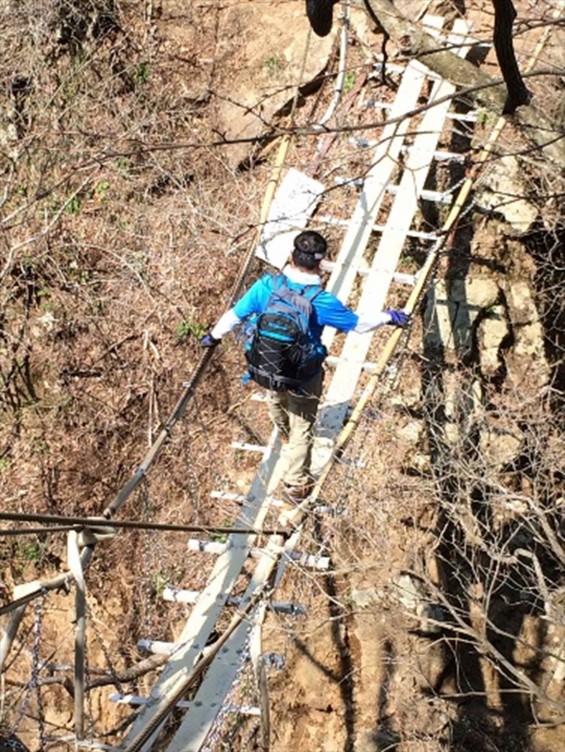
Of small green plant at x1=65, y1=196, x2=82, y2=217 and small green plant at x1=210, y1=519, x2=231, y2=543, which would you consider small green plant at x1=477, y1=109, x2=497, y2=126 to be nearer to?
small green plant at x1=65, y1=196, x2=82, y2=217

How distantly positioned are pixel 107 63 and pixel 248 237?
7.18ft

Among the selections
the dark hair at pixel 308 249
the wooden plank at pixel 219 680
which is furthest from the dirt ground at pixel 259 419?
the dark hair at pixel 308 249

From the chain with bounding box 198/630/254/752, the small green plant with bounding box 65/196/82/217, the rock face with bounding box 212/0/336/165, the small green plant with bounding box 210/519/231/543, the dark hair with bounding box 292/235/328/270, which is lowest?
the chain with bounding box 198/630/254/752

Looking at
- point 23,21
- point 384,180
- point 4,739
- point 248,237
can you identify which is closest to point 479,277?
point 384,180

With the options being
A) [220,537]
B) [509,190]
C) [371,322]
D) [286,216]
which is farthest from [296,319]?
[509,190]

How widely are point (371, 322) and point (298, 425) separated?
0.65 meters

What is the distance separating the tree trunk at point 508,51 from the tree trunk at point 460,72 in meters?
0.66

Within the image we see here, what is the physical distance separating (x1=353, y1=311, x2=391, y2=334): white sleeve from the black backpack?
213 mm

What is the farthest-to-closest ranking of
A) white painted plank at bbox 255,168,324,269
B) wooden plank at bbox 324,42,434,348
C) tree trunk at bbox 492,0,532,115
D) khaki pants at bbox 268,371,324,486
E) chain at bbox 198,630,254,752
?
white painted plank at bbox 255,168,324,269, wooden plank at bbox 324,42,434,348, khaki pants at bbox 268,371,324,486, chain at bbox 198,630,254,752, tree trunk at bbox 492,0,532,115

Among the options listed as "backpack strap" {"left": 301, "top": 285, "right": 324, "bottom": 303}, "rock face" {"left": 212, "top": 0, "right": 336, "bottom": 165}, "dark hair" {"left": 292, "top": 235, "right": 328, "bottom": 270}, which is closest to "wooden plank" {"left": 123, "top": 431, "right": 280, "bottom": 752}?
"backpack strap" {"left": 301, "top": 285, "right": 324, "bottom": 303}

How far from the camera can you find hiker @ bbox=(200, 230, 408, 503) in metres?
4.54

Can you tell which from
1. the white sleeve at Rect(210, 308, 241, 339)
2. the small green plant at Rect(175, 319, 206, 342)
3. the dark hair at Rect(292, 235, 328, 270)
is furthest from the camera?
the small green plant at Rect(175, 319, 206, 342)

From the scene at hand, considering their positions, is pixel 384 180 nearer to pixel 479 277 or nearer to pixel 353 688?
pixel 479 277

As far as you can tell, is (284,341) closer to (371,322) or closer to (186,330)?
(371,322)
